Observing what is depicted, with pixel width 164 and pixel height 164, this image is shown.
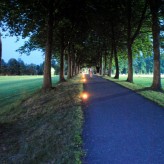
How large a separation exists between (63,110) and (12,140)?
3.49 metres

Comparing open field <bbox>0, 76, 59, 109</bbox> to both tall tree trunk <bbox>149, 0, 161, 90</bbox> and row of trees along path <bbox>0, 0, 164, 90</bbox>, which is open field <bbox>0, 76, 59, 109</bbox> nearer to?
row of trees along path <bbox>0, 0, 164, 90</bbox>

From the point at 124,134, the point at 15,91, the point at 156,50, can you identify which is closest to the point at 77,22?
the point at 15,91

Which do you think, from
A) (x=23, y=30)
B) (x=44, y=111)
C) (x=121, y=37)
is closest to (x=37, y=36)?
(x=23, y=30)

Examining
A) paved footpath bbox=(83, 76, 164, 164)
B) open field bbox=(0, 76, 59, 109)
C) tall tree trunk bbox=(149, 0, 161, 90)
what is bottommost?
open field bbox=(0, 76, 59, 109)

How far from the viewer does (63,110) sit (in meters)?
14.6

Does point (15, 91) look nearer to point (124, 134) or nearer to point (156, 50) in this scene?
point (156, 50)

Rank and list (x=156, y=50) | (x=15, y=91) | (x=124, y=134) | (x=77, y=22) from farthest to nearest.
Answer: (x=15, y=91), (x=77, y=22), (x=156, y=50), (x=124, y=134)

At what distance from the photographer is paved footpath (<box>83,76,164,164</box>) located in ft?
24.3

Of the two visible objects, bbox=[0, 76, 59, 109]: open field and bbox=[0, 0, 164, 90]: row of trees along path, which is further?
bbox=[0, 76, 59, 109]: open field

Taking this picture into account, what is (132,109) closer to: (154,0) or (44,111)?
(44,111)

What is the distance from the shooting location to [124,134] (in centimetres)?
927

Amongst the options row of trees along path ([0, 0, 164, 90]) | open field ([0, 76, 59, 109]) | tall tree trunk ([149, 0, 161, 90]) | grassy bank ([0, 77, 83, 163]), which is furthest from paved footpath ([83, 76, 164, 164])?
open field ([0, 76, 59, 109])

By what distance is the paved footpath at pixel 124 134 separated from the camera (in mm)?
7409

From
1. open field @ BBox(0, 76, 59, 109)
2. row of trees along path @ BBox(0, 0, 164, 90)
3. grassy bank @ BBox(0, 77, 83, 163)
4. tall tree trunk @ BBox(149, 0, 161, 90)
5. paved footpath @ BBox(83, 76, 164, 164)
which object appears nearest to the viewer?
paved footpath @ BBox(83, 76, 164, 164)
